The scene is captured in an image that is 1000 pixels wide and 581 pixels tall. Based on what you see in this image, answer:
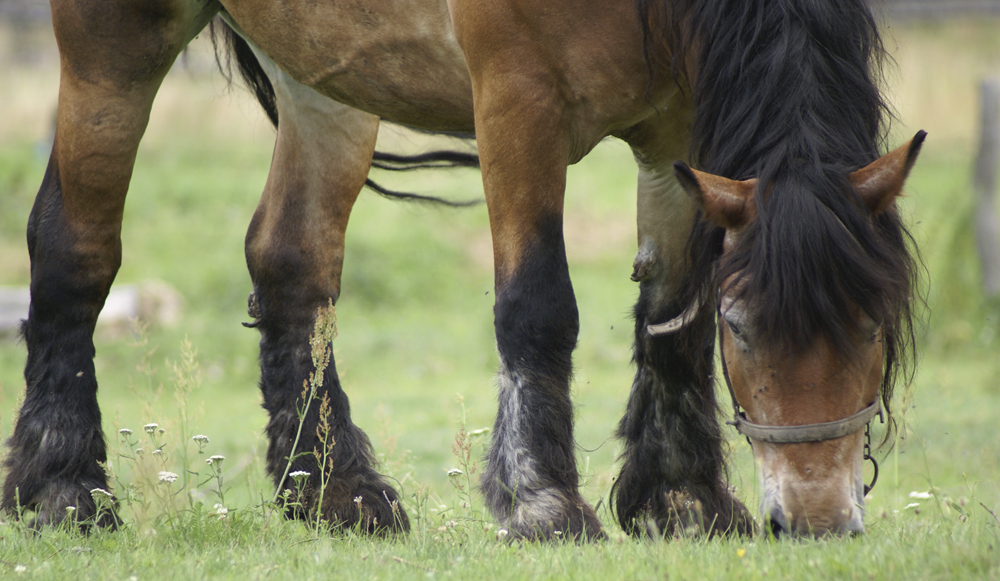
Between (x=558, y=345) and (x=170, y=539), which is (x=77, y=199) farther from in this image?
(x=558, y=345)

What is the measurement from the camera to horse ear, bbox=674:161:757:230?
2203 millimetres

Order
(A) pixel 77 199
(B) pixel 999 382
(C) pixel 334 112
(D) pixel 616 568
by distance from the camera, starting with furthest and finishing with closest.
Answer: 1. (B) pixel 999 382
2. (C) pixel 334 112
3. (A) pixel 77 199
4. (D) pixel 616 568

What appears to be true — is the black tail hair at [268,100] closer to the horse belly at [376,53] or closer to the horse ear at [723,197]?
the horse belly at [376,53]

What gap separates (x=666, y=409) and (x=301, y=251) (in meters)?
1.65

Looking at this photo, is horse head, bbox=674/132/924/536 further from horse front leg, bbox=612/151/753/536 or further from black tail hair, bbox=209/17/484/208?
black tail hair, bbox=209/17/484/208

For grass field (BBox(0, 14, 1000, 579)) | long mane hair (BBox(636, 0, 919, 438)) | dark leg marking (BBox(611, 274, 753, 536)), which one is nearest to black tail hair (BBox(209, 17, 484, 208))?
grass field (BBox(0, 14, 1000, 579))

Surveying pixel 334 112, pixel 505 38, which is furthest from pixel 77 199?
pixel 505 38

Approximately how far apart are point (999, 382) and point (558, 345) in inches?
236

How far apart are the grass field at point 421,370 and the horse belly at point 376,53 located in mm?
1170

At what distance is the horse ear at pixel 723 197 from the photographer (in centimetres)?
220

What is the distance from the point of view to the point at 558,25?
262 cm

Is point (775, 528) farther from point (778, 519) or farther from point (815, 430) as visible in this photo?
point (815, 430)

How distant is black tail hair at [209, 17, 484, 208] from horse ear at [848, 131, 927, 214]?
217 cm

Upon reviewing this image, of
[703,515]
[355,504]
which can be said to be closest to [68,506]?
[355,504]
